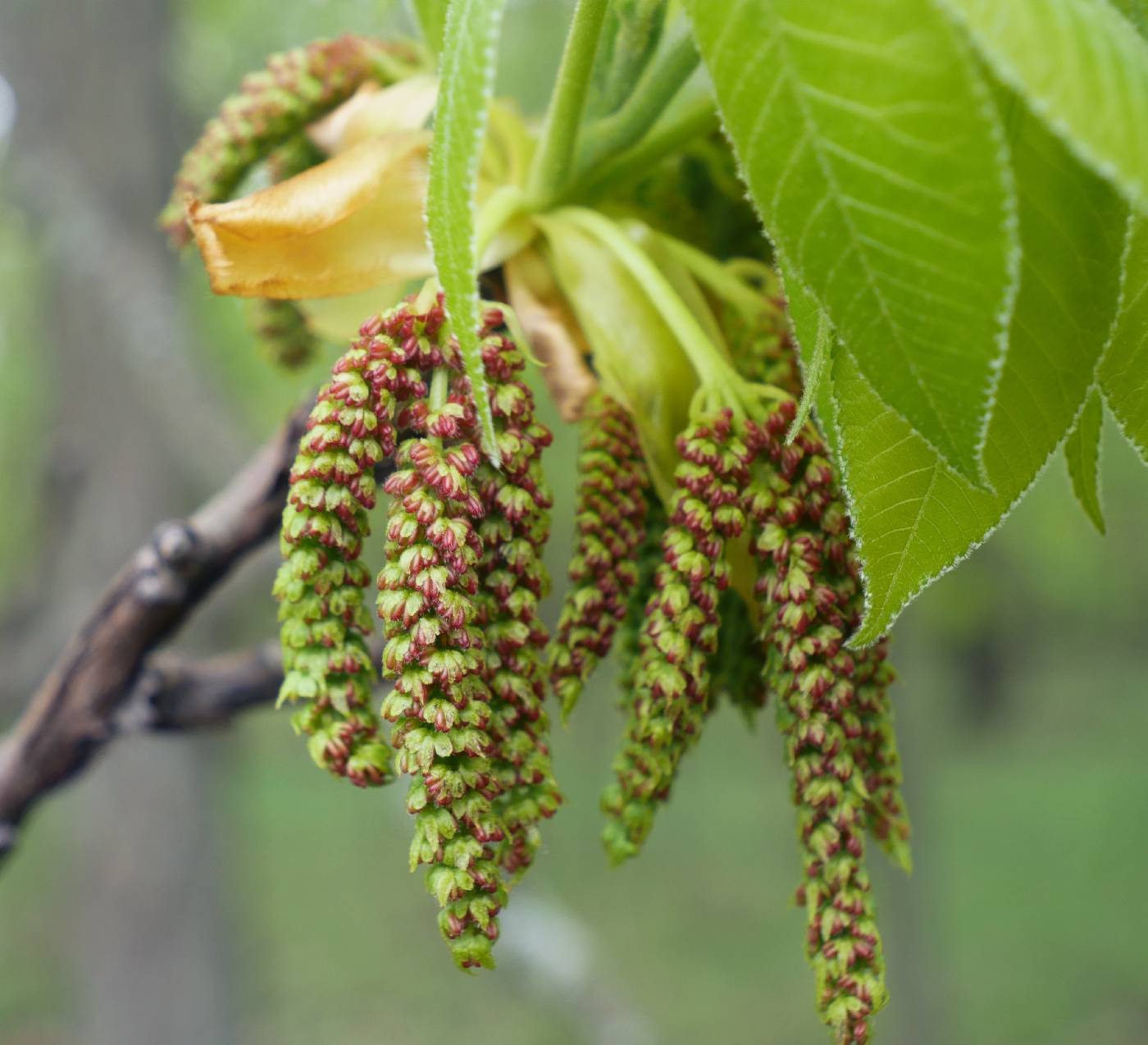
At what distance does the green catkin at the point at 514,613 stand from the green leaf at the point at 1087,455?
327 mm

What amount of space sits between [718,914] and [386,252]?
11.1 meters

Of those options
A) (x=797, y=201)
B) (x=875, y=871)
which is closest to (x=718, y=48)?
(x=797, y=201)

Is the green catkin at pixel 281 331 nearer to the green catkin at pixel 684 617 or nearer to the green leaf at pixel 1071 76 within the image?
the green catkin at pixel 684 617

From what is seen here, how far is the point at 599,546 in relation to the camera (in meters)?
0.75

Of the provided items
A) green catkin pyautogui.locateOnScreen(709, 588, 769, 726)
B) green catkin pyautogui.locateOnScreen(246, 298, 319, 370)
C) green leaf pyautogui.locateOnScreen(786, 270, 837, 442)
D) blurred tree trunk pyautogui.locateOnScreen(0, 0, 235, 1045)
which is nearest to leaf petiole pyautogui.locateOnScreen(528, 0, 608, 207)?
green leaf pyautogui.locateOnScreen(786, 270, 837, 442)

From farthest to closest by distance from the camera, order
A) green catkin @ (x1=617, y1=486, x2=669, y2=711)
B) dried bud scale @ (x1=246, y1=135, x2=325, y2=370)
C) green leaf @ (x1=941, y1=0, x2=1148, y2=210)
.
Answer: dried bud scale @ (x1=246, y1=135, x2=325, y2=370), green catkin @ (x1=617, y1=486, x2=669, y2=711), green leaf @ (x1=941, y1=0, x2=1148, y2=210)

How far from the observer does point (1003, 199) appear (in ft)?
1.52

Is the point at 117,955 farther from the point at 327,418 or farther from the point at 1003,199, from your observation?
the point at 1003,199

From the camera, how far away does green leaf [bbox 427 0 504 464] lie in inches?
21.3

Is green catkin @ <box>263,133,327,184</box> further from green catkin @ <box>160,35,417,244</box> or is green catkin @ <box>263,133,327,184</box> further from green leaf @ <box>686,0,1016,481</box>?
green leaf @ <box>686,0,1016,481</box>

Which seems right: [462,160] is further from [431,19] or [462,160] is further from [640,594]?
[431,19]

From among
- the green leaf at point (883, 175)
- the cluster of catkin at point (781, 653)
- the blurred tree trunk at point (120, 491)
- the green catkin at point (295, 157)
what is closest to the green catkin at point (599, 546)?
the cluster of catkin at point (781, 653)

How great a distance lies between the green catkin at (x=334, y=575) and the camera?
2.14 feet

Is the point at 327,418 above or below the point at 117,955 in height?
above
